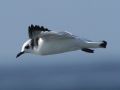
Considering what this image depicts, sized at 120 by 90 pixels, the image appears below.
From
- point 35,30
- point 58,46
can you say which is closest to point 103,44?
point 58,46

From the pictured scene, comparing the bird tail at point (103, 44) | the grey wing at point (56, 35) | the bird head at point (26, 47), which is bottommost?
the bird tail at point (103, 44)

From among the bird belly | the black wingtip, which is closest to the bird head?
the bird belly

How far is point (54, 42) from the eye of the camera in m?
18.9

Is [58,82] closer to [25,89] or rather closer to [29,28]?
[25,89]

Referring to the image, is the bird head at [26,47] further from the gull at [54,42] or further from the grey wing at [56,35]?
the grey wing at [56,35]

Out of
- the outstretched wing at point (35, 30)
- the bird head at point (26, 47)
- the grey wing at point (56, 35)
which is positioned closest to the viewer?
the grey wing at point (56, 35)

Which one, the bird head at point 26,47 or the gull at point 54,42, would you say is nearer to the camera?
the gull at point 54,42

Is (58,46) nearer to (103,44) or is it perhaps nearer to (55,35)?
(55,35)

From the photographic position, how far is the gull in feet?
60.9

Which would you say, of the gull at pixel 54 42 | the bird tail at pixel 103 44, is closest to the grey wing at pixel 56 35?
the gull at pixel 54 42

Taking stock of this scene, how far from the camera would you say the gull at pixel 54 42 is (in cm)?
1856

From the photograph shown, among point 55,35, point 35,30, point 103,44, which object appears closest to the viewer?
point 103,44

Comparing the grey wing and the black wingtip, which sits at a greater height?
the grey wing

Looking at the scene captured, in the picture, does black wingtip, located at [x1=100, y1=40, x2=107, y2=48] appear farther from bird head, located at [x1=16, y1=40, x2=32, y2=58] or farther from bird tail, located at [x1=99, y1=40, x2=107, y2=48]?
bird head, located at [x1=16, y1=40, x2=32, y2=58]
